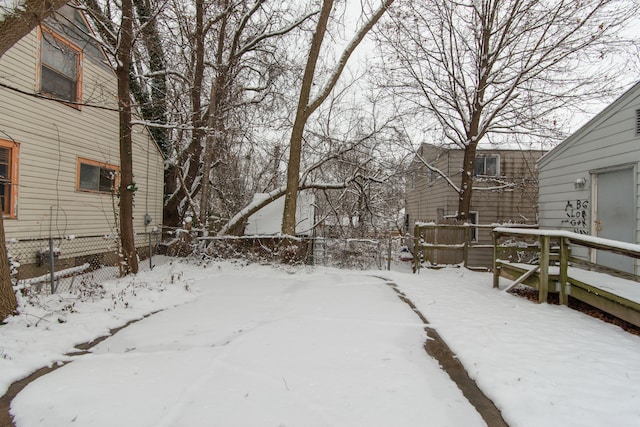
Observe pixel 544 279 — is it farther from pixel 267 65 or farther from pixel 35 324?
pixel 267 65

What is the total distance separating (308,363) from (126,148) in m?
5.92

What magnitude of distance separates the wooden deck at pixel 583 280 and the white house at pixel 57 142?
7.27 m

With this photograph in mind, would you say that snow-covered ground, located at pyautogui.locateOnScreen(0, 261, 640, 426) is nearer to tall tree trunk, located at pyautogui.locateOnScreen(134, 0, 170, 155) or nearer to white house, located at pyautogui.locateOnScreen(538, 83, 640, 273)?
white house, located at pyautogui.locateOnScreen(538, 83, 640, 273)

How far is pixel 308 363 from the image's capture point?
2.98 m

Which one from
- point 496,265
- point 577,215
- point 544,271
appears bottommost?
point 496,265

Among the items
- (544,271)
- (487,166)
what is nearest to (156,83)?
(544,271)

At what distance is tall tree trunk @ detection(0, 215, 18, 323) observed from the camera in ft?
12.1

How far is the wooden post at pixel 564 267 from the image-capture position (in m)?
4.73

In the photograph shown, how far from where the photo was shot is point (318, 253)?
32.8ft

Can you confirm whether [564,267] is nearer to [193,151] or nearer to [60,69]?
[60,69]

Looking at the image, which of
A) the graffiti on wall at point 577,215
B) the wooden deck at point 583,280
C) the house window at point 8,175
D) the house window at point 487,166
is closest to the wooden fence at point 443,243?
the graffiti on wall at point 577,215

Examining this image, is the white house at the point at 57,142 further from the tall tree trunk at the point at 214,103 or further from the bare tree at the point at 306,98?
the bare tree at the point at 306,98

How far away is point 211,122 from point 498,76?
899 centimetres

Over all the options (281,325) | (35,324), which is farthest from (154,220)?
(281,325)
